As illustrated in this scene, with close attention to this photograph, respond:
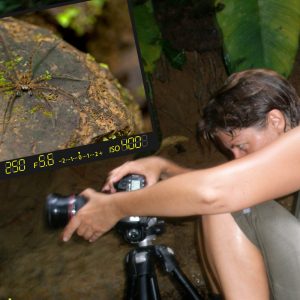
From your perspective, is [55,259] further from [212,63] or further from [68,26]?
[212,63]

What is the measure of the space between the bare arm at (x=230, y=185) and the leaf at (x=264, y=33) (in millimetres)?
988

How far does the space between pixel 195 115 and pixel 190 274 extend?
104 centimetres

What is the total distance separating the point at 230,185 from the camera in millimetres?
1274

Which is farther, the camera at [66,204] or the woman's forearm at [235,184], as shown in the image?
the camera at [66,204]

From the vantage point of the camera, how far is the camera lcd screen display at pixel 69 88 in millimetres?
1787

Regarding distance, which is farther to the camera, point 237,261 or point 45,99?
point 45,99

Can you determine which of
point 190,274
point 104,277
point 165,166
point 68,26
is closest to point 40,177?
point 104,277

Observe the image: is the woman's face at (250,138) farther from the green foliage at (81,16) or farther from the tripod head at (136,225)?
the green foliage at (81,16)

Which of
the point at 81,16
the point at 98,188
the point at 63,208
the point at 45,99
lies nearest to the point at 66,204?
the point at 63,208

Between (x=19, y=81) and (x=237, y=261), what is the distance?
866mm

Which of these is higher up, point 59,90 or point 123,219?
point 59,90

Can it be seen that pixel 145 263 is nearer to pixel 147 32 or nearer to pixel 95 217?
pixel 95 217

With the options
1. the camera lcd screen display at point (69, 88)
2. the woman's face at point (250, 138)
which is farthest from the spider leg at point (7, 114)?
the woman's face at point (250, 138)

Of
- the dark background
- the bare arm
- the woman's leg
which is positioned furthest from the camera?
the dark background
